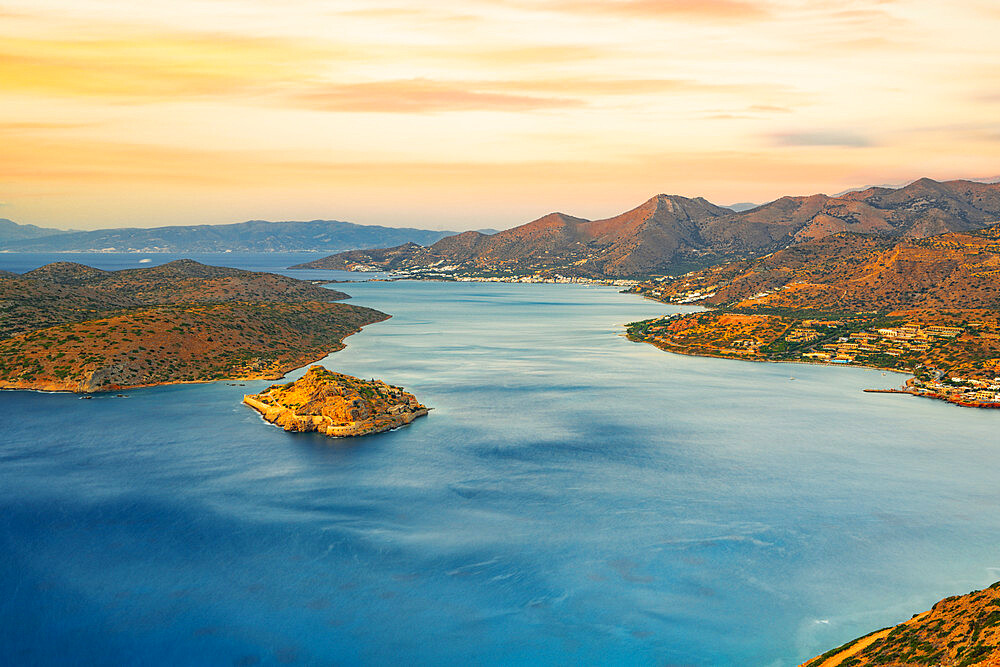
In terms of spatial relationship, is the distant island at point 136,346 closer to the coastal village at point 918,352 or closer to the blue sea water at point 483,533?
the blue sea water at point 483,533

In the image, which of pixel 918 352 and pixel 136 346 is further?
pixel 918 352

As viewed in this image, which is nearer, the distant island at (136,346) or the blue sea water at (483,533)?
the blue sea water at (483,533)

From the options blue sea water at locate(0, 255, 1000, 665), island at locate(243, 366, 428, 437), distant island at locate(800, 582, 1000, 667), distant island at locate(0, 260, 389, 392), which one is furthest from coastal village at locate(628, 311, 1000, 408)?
distant island at locate(0, 260, 389, 392)

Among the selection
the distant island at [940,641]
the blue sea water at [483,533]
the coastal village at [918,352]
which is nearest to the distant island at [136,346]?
the blue sea water at [483,533]

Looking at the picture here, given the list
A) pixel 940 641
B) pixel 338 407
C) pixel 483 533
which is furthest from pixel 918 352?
pixel 940 641

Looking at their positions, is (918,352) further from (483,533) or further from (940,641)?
(940,641)

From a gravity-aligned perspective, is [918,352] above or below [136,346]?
above
